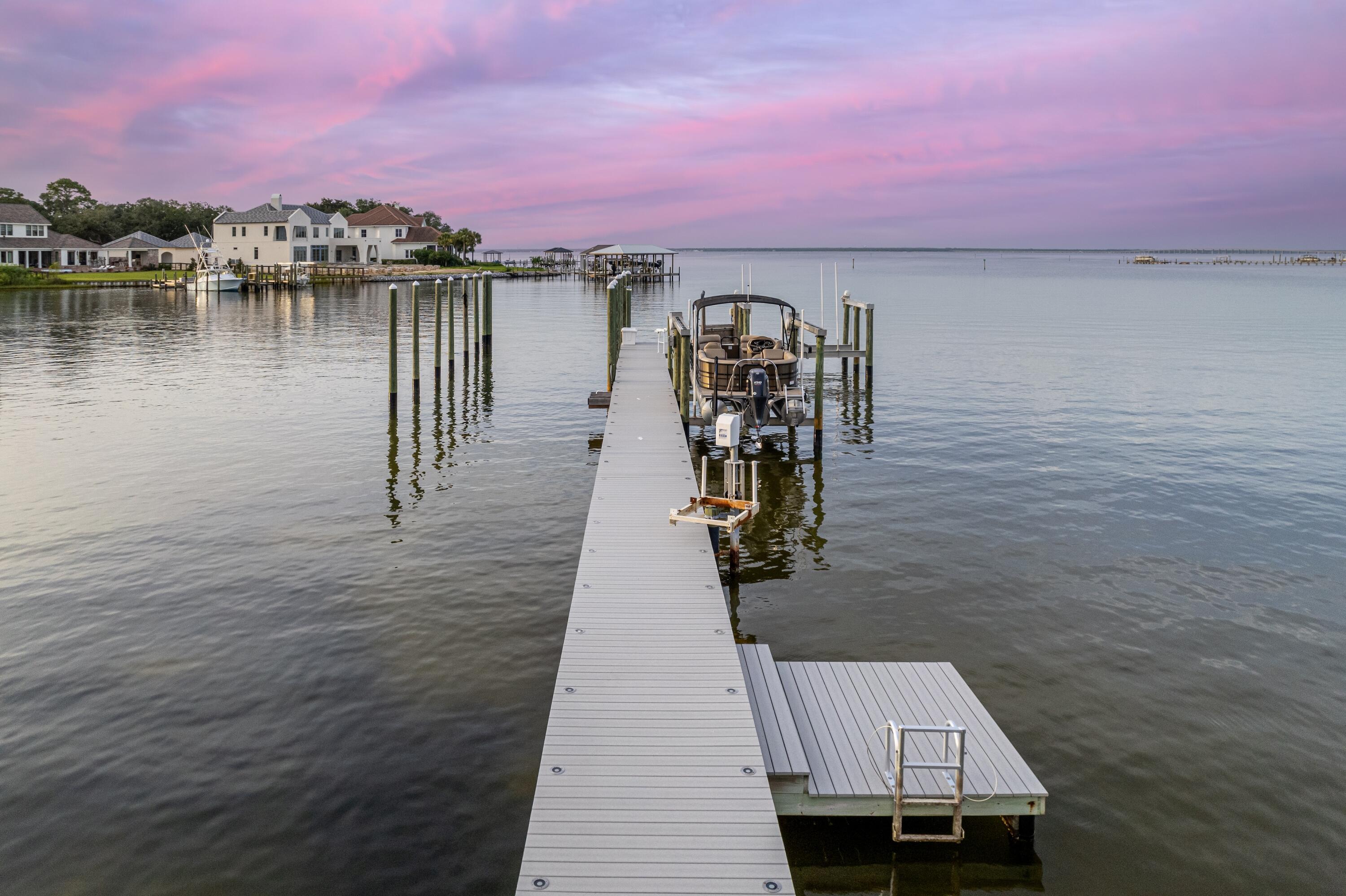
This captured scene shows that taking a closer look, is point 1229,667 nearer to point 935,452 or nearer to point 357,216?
point 935,452

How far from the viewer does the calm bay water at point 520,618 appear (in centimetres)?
746

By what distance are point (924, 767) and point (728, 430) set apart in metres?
7.33

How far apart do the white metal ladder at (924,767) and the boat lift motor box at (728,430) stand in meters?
6.52

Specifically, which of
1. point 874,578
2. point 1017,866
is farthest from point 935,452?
point 1017,866

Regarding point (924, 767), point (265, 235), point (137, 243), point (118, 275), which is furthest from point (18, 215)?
point (924, 767)

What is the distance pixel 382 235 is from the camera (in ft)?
342

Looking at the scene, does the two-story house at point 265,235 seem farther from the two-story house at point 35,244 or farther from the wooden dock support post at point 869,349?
the wooden dock support post at point 869,349

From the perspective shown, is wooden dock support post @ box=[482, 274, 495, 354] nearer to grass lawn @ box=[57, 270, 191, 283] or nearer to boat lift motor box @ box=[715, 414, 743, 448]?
boat lift motor box @ box=[715, 414, 743, 448]

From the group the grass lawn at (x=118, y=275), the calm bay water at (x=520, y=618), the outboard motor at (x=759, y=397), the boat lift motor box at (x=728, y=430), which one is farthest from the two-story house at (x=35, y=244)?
the boat lift motor box at (x=728, y=430)

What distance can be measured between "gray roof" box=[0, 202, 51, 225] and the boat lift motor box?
8991 centimetres

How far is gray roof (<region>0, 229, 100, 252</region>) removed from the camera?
3201 inches

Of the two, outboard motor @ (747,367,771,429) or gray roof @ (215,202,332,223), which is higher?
gray roof @ (215,202,332,223)

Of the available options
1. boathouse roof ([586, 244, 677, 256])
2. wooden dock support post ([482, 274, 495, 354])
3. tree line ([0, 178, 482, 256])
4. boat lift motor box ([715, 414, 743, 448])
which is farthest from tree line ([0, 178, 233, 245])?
boat lift motor box ([715, 414, 743, 448])

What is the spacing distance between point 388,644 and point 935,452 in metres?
13.8
